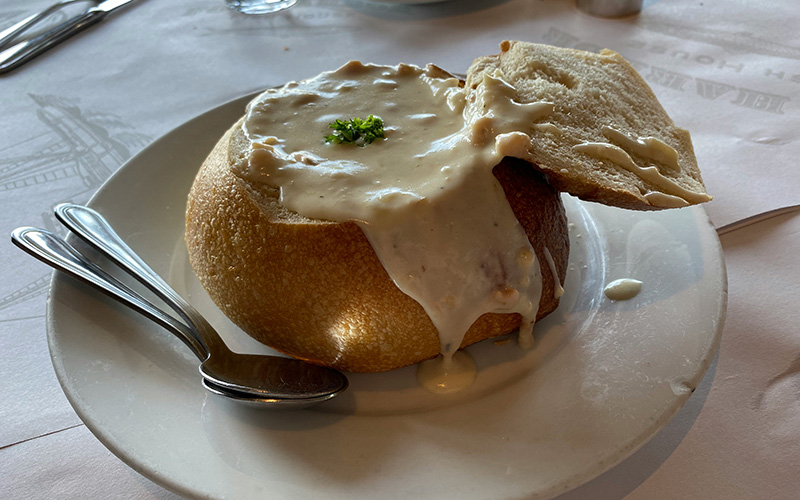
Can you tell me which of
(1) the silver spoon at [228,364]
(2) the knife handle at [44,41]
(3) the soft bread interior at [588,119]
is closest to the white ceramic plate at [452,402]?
(1) the silver spoon at [228,364]

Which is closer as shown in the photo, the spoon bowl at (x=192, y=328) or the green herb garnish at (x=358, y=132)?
the spoon bowl at (x=192, y=328)

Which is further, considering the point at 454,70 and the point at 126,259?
the point at 454,70

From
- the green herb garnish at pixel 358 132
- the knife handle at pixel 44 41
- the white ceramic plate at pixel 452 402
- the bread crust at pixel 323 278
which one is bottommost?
the white ceramic plate at pixel 452 402

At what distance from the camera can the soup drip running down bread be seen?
81 cm

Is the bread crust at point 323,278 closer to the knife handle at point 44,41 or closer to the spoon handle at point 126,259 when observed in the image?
the spoon handle at point 126,259

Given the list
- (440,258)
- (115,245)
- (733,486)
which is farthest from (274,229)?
(733,486)

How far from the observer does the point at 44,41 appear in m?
1.81

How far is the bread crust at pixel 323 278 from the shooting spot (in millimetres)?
826

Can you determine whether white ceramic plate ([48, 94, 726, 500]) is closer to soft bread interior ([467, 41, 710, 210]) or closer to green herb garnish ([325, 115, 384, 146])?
soft bread interior ([467, 41, 710, 210])

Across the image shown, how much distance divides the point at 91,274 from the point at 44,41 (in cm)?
125

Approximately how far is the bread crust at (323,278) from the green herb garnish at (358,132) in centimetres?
13

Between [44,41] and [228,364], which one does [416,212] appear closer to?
[228,364]

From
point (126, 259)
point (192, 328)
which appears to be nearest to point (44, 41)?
point (126, 259)

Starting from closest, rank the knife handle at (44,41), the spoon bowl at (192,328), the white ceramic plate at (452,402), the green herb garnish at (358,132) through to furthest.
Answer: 1. the white ceramic plate at (452,402)
2. the spoon bowl at (192,328)
3. the green herb garnish at (358,132)
4. the knife handle at (44,41)
